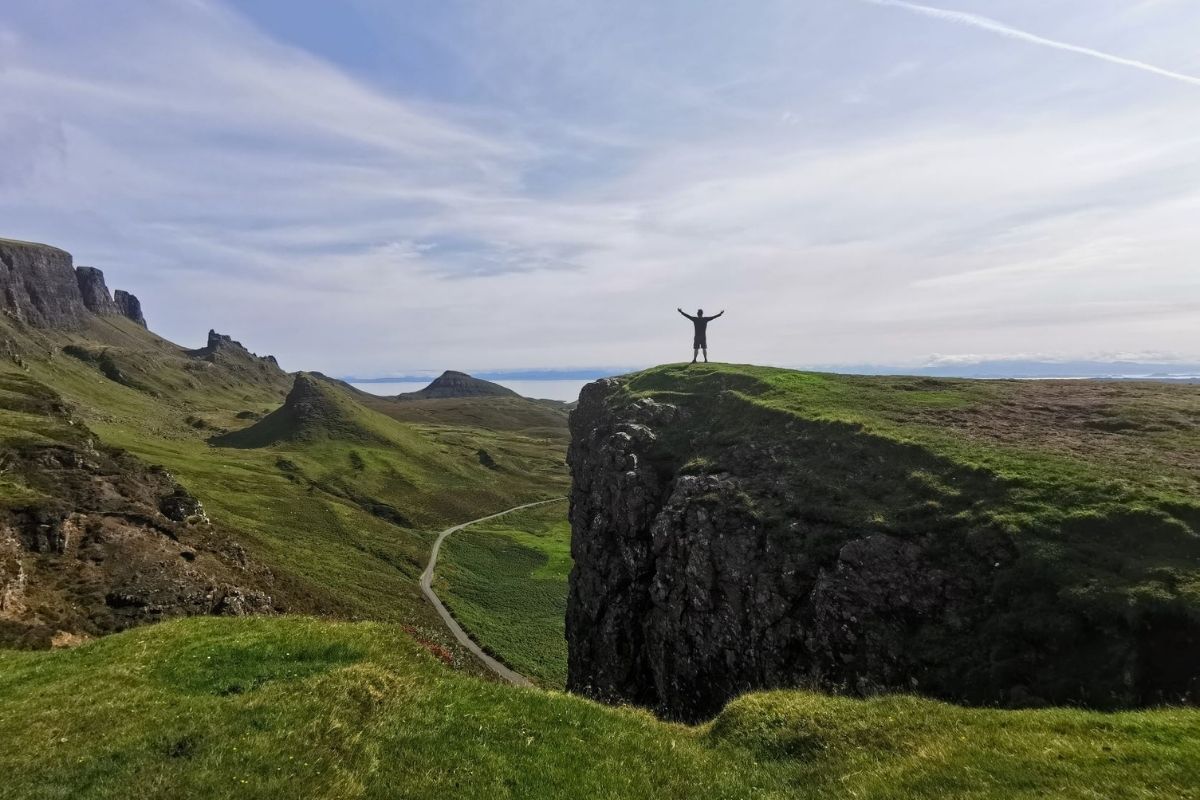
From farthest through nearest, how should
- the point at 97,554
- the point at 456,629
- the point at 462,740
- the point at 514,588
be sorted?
the point at 514,588, the point at 456,629, the point at 97,554, the point at 462,740

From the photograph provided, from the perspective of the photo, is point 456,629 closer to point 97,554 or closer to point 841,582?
point 97,554

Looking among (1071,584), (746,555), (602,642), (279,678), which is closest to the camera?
(279,678)

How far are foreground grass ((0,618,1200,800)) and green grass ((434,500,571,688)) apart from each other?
4639 centimetres

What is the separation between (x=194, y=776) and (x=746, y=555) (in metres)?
28.1

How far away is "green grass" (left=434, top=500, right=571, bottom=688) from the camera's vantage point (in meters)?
76.2

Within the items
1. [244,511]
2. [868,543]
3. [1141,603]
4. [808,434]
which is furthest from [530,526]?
[1141,603]

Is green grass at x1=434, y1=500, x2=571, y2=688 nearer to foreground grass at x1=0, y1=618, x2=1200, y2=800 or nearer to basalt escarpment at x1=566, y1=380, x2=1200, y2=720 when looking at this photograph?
basalt escarpment at x1=566, y1=380, x2=1200, y2=720

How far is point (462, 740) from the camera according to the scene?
17.2 metres

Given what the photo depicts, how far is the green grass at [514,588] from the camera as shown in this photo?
7625 cm

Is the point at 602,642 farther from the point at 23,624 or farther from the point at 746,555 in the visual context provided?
the point at 23,624

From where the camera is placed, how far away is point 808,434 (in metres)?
41.7

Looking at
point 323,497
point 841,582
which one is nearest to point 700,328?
point 841,582

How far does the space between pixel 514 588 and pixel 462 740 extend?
297 feet

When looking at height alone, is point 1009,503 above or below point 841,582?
above
